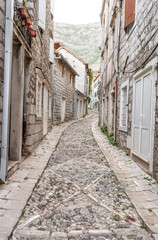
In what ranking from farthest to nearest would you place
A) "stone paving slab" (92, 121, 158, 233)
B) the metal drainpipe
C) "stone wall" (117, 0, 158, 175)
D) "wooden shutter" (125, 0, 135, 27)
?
"wooden shutter" (125, 0, 135, 27)
"stone wall" (117, 0, 158, 175)
the metal drainpipe
"stone paving slab" (92, 121, 158, 233)

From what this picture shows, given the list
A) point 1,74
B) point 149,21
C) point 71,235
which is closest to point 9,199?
point 71,235

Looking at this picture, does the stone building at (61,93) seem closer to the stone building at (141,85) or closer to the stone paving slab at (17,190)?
the stone building at (141,85)

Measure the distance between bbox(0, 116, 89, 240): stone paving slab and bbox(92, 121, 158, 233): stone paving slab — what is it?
59.6 inches

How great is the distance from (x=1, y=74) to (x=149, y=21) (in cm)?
322

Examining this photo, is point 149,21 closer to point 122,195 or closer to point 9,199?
point 122,195

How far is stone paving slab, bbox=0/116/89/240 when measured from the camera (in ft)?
7.42

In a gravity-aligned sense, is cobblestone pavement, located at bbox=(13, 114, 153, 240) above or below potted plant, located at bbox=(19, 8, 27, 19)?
below

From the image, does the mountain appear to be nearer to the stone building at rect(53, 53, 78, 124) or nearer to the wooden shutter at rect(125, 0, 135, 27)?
the stone building at rect(53, 53, 78, 124)

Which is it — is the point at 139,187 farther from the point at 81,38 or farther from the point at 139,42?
the point at 81,38

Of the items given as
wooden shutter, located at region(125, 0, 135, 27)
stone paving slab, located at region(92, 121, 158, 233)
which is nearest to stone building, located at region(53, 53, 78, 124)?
wooden shutter, located at region(125, 0, 135, 27)

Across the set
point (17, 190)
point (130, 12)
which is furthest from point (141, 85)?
point (17, 190)

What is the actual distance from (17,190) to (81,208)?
1.06 metres

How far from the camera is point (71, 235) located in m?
2.13

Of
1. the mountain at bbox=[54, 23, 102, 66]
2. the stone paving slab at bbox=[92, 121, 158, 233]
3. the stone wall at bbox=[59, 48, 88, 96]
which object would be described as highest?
the mountain at bbox=[54, 23, 102, 66]
